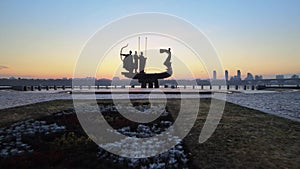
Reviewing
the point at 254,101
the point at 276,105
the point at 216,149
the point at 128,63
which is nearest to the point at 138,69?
the point at 128,63

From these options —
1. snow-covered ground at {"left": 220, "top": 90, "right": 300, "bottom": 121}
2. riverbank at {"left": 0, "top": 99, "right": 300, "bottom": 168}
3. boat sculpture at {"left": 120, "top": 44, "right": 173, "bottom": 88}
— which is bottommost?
riverbank at {"left": 0, "top": 99, "right": 300, "bottom": 168}

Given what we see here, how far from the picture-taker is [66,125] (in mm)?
10992

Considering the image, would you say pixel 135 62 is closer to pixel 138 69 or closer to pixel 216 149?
pixel 138 69

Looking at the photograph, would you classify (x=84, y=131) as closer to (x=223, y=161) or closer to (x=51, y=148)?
(x=51, y=148)

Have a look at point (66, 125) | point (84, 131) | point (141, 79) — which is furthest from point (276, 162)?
point (141, 79)

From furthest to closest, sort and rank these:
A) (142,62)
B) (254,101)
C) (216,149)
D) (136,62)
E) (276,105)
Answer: (142,62) → (136,62) → (254,101) → (276,105) → (216,149)

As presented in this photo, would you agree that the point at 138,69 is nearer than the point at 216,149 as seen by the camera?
No

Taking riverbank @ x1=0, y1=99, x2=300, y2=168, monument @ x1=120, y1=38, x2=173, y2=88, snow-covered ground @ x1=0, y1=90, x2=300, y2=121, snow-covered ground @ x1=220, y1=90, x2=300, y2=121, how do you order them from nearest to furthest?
riverbank @ x1=0, y1=99, x2=300, y2=168, snow-covered ground @ x1=220, y1=90, x2=300, y2=121, snow-covered ground @ x1=0, y1=90, x2=300, y2=121, monument @ x1=120, y1=38, x2=173, y2=88

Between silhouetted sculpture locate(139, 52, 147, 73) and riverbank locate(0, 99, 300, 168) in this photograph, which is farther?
silhouetted sculpture locate(139, 52, 147, 73)

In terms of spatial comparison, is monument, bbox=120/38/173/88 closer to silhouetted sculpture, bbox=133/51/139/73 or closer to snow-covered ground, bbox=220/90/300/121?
silhouetted sculpture, bbox=133/51/139/73

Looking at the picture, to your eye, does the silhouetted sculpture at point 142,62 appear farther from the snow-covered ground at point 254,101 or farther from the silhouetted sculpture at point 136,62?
the snow-covered ground at point 254,101

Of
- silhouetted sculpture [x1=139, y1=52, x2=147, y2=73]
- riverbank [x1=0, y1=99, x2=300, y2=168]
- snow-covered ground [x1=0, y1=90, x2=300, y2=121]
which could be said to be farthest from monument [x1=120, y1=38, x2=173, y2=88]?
riverbank [x1=0, y1=99, x2=300, y2=168]

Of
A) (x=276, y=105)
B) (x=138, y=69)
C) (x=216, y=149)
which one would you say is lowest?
(x=216, y=149)

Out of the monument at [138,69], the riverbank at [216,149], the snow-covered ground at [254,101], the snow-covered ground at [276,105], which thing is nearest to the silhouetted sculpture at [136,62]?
the monument at [138,69]
